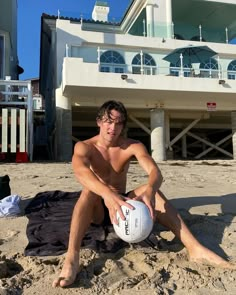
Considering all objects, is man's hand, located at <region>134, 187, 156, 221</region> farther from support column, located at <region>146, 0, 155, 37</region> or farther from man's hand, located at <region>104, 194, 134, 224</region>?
support column, located at <region>146, 0, 155, 37</region>

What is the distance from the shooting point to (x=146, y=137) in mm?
23094

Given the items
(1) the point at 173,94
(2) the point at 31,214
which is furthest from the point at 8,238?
(1) the point at 173,94

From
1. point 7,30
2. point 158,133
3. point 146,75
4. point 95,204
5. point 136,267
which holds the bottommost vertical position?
point 136,267

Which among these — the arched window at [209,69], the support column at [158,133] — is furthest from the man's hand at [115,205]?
the arched window at [209,69]

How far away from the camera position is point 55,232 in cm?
326

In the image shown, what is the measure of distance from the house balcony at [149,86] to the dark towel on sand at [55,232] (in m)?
10.5

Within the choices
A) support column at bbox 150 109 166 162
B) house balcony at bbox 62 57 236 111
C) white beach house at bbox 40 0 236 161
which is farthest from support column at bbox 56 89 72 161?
support column at bbox 150 109 166 162

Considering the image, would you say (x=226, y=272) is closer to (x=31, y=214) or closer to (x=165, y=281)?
(x=165, y=281)

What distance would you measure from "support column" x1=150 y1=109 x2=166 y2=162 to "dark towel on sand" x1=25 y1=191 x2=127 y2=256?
39.6ft

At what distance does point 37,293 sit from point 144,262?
80 centimetres

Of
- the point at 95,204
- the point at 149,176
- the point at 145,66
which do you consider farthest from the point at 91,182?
the point at 145,66

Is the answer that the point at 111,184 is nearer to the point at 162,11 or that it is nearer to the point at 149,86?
the point at 149,86

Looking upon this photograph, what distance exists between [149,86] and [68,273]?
1293 centimetres

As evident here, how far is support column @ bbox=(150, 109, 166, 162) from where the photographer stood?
1600 centimetres
